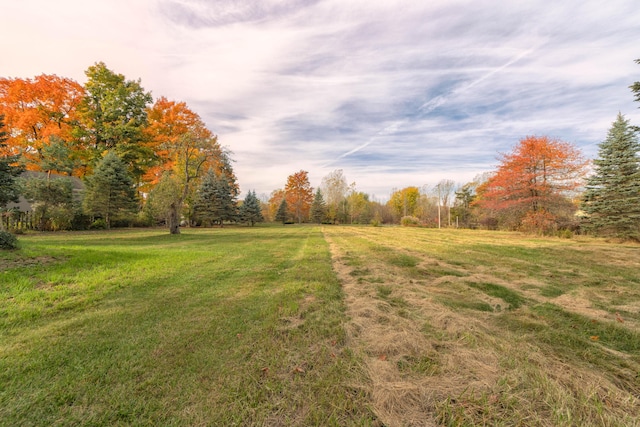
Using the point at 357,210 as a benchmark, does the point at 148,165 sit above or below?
above

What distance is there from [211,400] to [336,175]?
52.8m

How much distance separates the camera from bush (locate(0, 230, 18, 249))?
6.20 metres

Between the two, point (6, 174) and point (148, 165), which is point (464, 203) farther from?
Answer: point (6, 174)

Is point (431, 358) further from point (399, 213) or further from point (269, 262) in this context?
point (399, 213)

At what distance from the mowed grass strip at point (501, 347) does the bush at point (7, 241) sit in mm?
8772

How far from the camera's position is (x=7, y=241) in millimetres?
6266

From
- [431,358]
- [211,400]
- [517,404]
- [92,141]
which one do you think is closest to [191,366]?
[211,400]

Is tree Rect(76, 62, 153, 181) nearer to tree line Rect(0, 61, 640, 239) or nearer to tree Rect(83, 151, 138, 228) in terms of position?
tree line Rect(0, 61, 640, 239)

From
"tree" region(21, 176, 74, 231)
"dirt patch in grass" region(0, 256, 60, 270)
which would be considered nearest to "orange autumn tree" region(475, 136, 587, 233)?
"dirt patch in grass" region(0, 256, 60, 270)

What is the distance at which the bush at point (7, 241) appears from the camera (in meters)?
6.20

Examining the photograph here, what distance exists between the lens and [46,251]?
658cm

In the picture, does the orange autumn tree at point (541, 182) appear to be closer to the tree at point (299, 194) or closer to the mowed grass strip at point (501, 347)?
the mowed grass strip at point (501, 347)

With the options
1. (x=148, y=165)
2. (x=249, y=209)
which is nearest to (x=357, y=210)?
(x=249, y=209)

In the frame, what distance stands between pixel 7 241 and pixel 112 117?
2193 centimetres
